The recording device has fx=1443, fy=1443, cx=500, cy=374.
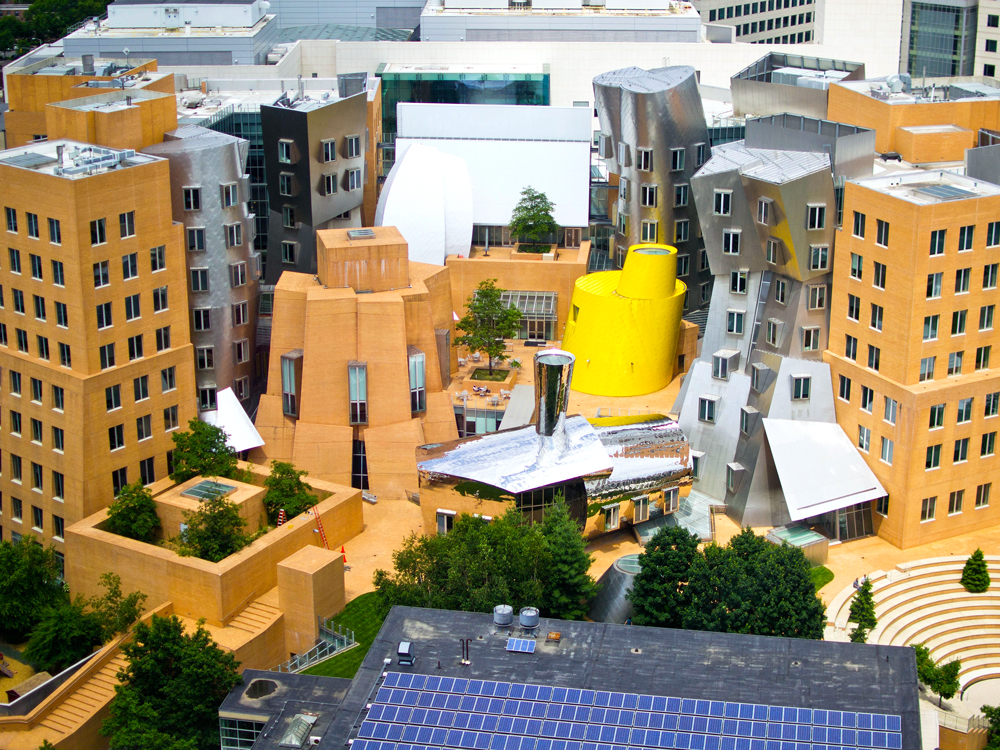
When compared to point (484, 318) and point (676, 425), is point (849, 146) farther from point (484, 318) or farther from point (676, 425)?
point (484, 318)

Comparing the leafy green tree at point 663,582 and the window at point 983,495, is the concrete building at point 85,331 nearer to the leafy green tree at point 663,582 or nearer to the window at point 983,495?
the leafy green tree at point 663,582

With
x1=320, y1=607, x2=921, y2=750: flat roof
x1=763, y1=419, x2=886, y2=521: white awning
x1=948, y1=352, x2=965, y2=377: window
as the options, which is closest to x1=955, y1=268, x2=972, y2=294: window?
x1=948, y1=352, x2=965, y2=377: window

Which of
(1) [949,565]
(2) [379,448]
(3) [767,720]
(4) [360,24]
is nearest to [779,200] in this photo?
(1) [949,565]

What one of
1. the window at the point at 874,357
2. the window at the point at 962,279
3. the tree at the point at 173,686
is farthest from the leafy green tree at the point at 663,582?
the window at the point at 962,279

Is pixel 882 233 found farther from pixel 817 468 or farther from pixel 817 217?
pixel 817 468

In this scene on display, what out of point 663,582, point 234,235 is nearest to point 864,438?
point 663,582
